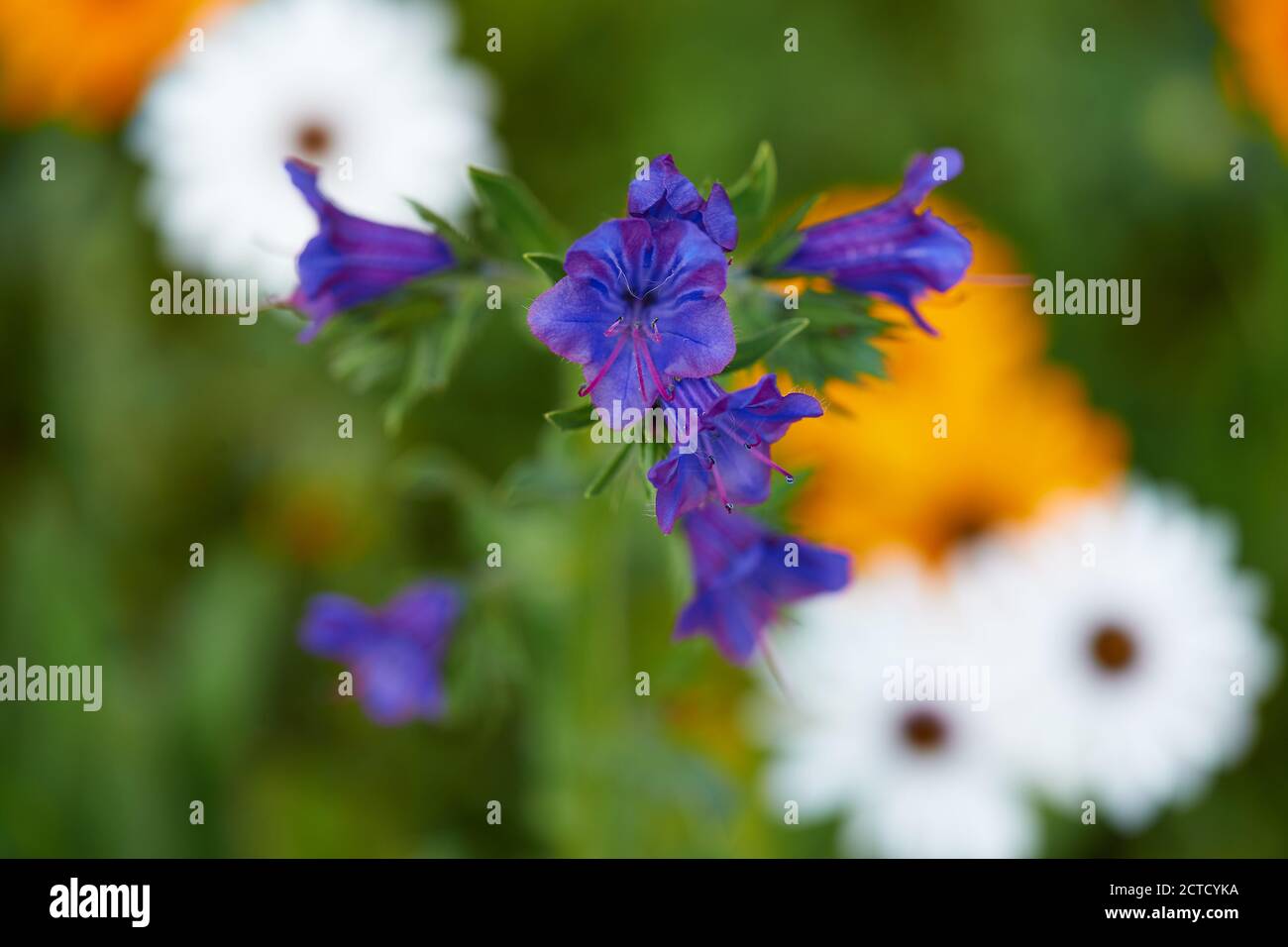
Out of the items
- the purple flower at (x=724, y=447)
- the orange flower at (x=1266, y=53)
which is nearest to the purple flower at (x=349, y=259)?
the purple flower at (x=724, y=447)

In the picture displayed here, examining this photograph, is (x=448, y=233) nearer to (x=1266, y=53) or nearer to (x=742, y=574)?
(x=742, y=574)

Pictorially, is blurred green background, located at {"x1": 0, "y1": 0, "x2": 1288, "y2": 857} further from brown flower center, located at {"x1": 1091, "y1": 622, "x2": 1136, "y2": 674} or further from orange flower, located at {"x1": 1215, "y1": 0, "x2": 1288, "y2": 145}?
brown flower center, located at {"x1": 1091, "y1": 622, "x2": 1136, "y2": 674}

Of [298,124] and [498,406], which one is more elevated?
[298,124]

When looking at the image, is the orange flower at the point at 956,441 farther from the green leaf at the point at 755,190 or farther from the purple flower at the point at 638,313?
the purple flower at the point at 638,313

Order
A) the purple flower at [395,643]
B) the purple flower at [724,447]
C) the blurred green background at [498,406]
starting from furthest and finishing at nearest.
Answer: the blurred green background at [498,406]
the purple flower at [395,643]
the purple flower at [724,447]

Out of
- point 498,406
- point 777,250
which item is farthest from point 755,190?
point 498,406

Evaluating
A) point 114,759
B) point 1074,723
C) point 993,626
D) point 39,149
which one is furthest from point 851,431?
point 39,149

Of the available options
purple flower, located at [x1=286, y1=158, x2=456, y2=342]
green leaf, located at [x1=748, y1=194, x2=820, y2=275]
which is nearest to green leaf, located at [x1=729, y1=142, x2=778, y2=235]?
green leaf, located at [x1=748, y1=194, x2=820, y2=275]
